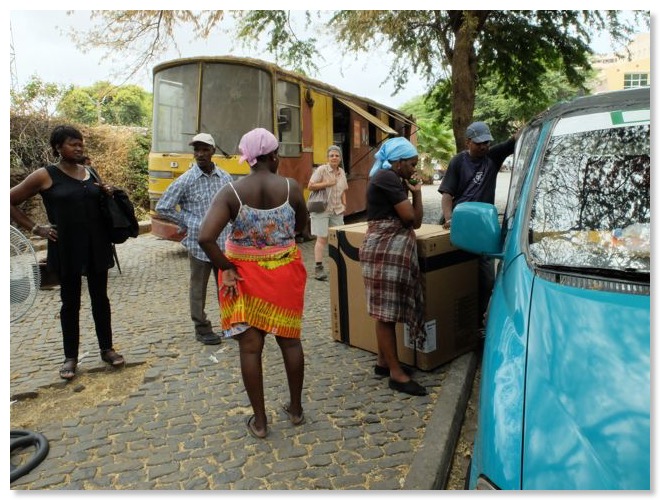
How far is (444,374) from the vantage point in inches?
158

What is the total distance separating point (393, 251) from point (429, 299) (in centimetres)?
57

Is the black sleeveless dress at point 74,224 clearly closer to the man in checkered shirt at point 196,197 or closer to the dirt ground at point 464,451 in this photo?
the man in checkered shirt at point 196,197

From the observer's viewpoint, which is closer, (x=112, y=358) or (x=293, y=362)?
(x=293, y=362)

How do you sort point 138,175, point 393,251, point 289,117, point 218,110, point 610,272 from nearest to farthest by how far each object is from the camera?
1. point 610,272
2. point 393,251
3. point 218,110
4. point 289,117
5. point 138,175

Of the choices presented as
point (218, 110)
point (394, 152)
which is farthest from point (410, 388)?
point (218, 110)

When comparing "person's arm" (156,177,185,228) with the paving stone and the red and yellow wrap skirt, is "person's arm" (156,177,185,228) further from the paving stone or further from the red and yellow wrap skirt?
the red and yellow wrap skirt

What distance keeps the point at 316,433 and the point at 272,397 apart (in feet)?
1.96

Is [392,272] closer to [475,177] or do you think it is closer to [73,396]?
[475,177]

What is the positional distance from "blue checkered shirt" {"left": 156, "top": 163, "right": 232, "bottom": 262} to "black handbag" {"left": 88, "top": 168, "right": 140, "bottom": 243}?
46cm

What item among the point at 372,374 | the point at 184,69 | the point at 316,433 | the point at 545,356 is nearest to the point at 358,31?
the point at 184,69

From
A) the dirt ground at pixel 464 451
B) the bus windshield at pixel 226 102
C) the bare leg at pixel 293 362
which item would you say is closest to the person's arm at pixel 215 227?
the bare leg at pixel 293 362

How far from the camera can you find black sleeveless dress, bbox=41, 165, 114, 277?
371cm

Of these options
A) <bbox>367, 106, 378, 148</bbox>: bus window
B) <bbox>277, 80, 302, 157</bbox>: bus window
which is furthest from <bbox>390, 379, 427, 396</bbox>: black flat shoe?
<bbox>367, 106, 378, 148</bbox>: bus window

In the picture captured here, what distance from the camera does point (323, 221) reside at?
724 centimetres
